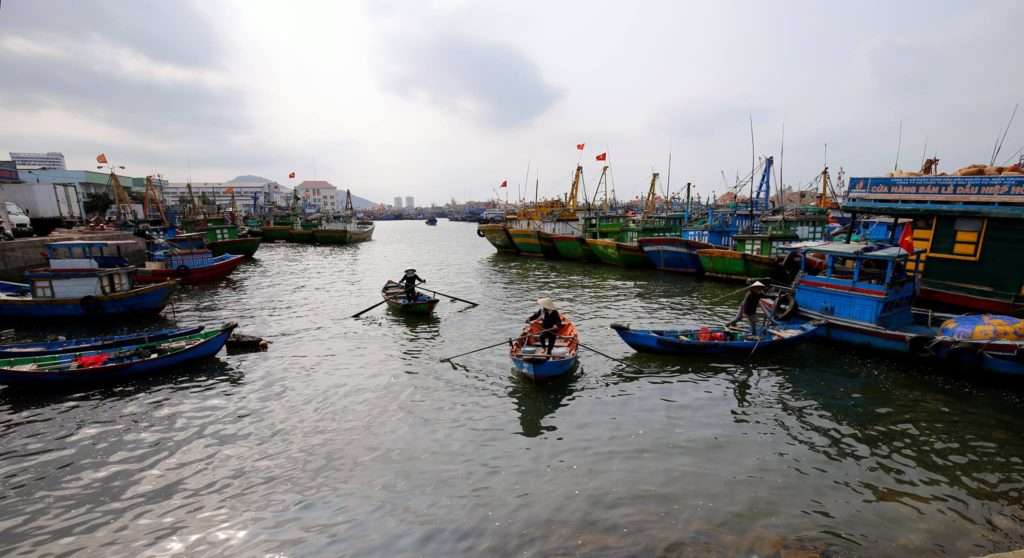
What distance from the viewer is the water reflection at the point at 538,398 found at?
11094 millimetres

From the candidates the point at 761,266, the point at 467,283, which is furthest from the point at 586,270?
the point at 761,266

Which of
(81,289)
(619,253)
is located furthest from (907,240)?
(81,289)

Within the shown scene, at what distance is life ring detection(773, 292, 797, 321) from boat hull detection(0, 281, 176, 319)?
→ 1092 inches

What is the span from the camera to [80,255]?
837 inches

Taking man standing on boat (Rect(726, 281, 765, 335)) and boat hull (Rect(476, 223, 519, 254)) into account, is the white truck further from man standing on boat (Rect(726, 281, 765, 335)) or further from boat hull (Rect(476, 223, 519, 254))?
man standing on boat (Rect(726, 281, 765, 335))

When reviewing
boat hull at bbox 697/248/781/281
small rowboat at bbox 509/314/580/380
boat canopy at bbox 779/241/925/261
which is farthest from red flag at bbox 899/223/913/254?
small rowboat at bbox 509/314/580/380

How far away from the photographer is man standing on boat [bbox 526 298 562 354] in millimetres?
14117

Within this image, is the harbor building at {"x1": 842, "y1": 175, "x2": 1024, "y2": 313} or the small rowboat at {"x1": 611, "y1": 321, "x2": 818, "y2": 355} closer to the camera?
the small rowboat at {"x1": 611, "y1": 321, "x2": 818, "y2": 355}

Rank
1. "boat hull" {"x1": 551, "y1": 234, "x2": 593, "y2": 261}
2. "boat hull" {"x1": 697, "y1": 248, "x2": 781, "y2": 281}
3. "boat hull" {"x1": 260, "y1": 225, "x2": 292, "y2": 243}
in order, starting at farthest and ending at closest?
"boat hull" {"x1": 260, "y1": 225, "x2": 292, "y2": 243}, "boat hull" {"x1": 551, "y1": 234, "x2": 593, "y2": 261}, "boat hull" {"x1": 697, "y1": 248, "x2": 781, "y2": 281}

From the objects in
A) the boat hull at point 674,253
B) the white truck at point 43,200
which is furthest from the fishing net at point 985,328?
the white truck at point 43,200

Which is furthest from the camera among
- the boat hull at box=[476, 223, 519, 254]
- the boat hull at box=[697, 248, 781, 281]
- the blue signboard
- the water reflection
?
the boat hull at box=[476, 223, 519, 254]

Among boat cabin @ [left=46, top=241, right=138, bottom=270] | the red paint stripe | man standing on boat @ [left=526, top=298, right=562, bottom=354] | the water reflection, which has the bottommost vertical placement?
the water reflection

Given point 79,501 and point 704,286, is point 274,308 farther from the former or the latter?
point 704,286

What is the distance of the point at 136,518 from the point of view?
7.86 metres
